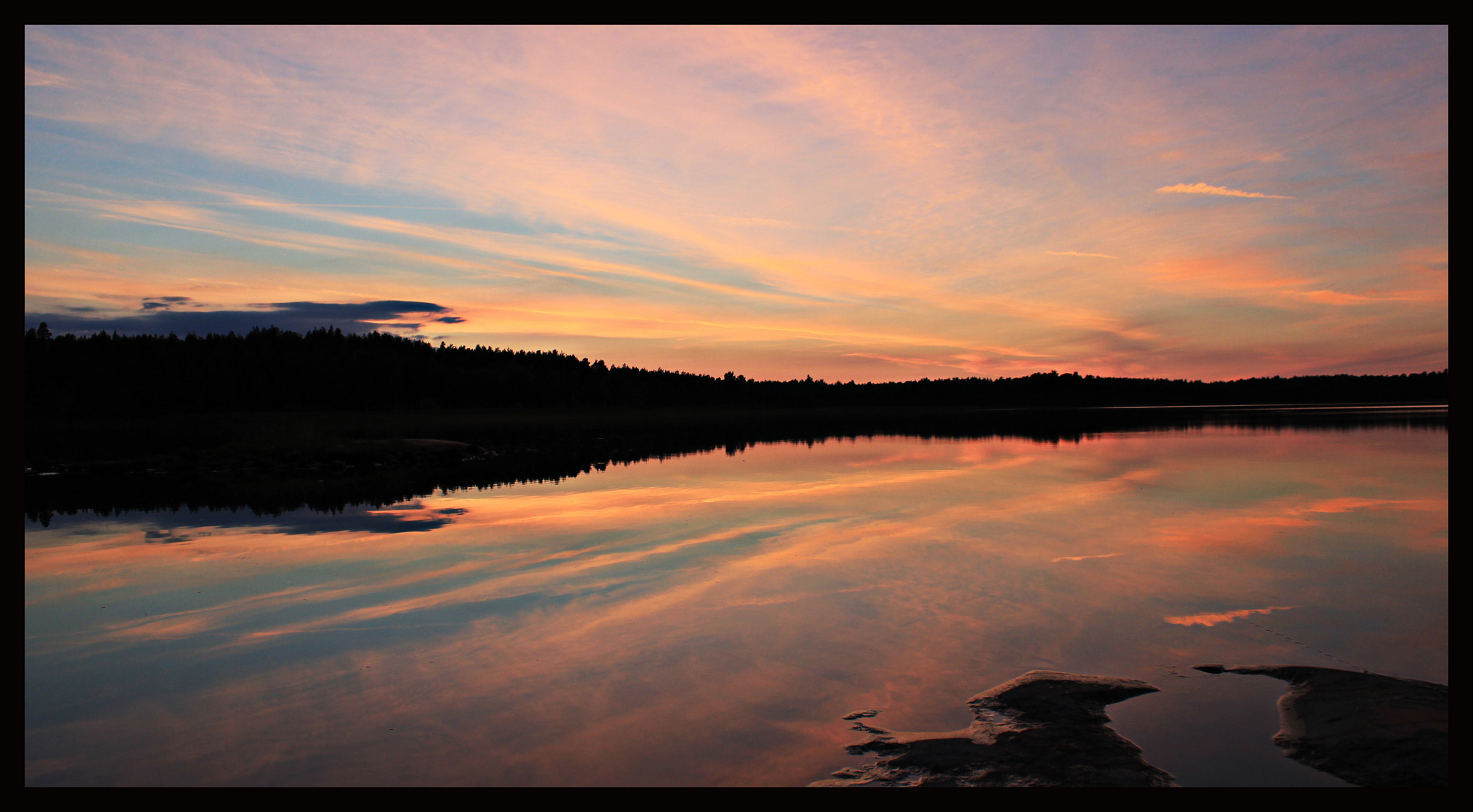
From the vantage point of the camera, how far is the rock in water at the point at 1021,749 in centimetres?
462

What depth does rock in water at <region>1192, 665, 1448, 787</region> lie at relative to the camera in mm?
4617

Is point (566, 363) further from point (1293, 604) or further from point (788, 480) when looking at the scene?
point (1293, 604)

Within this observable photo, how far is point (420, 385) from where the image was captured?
364 ft

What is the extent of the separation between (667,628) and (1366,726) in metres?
6.02

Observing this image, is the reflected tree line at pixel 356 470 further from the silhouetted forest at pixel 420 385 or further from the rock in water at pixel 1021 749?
the silhouetted forest at pixel 420 385

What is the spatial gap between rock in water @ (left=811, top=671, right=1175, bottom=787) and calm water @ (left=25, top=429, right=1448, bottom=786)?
0.23 m

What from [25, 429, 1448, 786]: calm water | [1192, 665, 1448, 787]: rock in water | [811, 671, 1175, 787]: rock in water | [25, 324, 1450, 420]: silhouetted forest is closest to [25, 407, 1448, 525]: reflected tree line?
[25, 429, 1448, 786]: calm water

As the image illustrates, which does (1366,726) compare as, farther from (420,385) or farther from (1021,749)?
(420,385)

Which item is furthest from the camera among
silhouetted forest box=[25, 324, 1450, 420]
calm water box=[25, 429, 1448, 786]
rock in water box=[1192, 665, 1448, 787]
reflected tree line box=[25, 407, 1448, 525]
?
silhouetted forest box=[25, 324, 1450, 420]

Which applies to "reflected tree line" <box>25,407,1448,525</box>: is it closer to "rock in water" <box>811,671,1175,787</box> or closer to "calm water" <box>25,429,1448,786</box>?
"calm water" <box>25,429,1448,786</box>

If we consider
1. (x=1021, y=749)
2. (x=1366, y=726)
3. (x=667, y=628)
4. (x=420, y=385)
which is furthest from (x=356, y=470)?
(x=420, y=385)

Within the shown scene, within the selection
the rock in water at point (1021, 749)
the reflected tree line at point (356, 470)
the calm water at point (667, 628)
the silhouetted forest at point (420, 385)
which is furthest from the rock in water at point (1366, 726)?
the silhouetted forest at point (420, 385)
